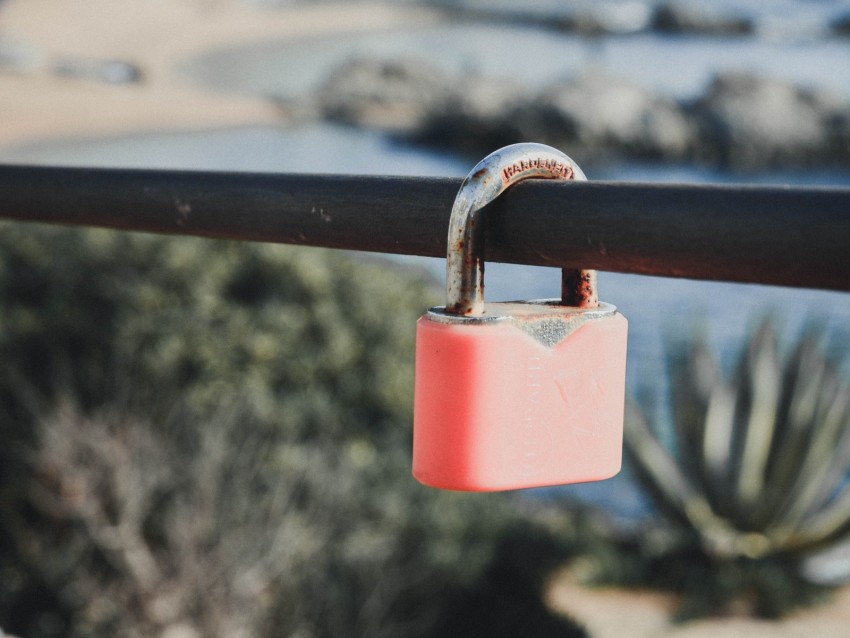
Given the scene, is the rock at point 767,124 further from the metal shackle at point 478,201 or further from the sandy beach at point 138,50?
the metal shackle at point 478,201

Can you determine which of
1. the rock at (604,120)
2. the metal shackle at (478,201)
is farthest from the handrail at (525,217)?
the rock at (604,120)

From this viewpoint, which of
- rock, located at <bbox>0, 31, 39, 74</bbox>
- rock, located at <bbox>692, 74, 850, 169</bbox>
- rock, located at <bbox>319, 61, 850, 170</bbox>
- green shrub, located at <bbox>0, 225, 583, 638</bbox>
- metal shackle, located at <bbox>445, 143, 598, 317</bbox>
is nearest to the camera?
metal shackle, located at <bbox>445, 143, 598, 317</bbox>

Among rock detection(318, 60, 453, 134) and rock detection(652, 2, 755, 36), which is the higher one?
rock detection(652, 2, 755, 36)

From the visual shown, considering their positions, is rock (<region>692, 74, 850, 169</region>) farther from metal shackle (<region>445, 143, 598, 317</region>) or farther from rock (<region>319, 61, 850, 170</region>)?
metal shackle (<region>445, 143, 598, 317</region>)

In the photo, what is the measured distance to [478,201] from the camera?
23.4 inches

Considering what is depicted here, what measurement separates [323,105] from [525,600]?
357cm

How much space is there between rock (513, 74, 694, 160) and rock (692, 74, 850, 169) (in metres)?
0.19

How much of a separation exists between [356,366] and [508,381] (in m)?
3.34

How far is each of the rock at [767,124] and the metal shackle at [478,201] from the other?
584 cm

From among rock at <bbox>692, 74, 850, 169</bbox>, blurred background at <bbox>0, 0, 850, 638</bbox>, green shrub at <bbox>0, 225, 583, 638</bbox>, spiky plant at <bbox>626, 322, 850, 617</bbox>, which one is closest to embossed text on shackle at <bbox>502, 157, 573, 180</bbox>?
blurred background at <bbox>0, 0, 850, 638</bbox>

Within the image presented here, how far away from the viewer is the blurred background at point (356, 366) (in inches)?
133

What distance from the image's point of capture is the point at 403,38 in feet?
21.3

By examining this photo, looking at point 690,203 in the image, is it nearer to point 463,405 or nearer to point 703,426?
point 463,405

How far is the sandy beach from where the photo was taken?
6.07 m
